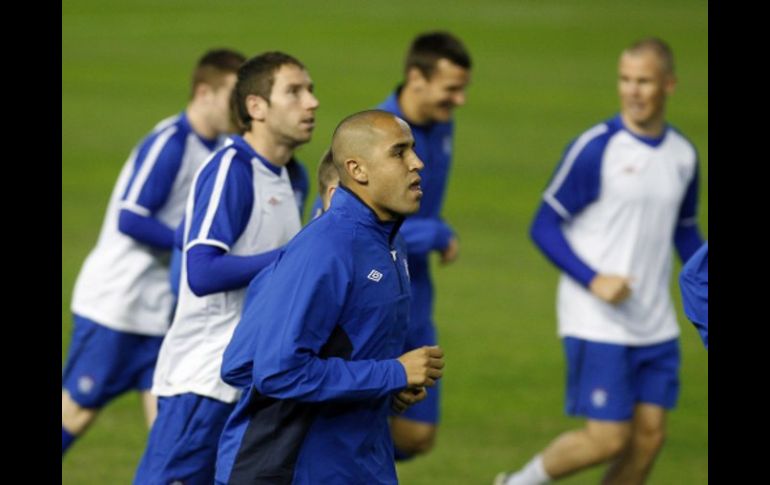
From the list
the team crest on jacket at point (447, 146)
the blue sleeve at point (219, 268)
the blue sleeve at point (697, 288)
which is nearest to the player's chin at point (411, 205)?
the blue sleeve at point (219, 268)

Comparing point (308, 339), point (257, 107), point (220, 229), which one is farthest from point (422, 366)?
point (257, 107)

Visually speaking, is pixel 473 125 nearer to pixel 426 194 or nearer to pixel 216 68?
pixel 426 194

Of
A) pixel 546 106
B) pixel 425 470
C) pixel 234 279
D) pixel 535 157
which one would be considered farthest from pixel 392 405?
pixel 546 106

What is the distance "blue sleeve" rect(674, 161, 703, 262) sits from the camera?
948cm

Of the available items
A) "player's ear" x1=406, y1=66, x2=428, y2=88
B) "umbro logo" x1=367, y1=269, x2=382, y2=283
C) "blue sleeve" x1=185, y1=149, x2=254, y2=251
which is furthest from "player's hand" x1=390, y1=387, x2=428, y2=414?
"player's ear" x1=406, y1=66, x2=428, y2=88

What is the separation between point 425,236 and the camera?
356 inches

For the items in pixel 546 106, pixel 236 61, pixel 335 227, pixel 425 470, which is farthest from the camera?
pixel 546 106

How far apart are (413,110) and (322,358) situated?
3.81 metres

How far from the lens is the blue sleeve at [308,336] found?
5.68 meters

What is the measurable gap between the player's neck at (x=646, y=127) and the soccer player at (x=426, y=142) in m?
1.01

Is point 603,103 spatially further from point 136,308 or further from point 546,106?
point 136,308

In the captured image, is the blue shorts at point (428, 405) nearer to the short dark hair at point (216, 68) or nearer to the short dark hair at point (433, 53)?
the short dark hair at point (433, 53)

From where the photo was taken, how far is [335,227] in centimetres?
590
